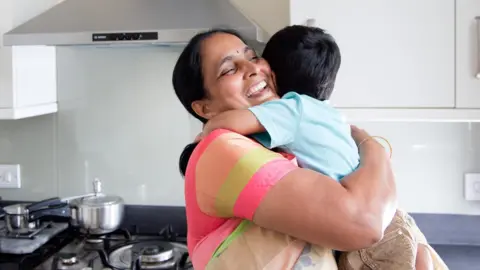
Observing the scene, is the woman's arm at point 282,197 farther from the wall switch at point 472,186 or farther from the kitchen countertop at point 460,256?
the wall switch at point 472,186

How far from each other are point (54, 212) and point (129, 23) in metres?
0.80

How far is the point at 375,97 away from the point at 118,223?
3.18 ft

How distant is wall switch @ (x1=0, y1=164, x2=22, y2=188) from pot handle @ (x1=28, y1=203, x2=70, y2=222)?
21 centimetres

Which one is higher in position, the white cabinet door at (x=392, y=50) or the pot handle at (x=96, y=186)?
the white cabinet door at (x=392, y=50)

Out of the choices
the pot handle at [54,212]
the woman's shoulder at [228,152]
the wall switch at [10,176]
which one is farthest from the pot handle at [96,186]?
the woman's shoulder at [228,152]

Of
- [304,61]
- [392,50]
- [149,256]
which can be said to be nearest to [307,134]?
[304,61]

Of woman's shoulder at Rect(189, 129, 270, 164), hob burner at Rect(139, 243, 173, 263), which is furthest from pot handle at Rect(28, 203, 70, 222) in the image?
woman's shoulder at Rect(189, 129, 270, 164)

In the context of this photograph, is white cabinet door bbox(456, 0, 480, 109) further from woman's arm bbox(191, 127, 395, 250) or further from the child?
woman's arm bbox(191, 127, 395, 250)

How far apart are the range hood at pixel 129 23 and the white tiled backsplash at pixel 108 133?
28 cm

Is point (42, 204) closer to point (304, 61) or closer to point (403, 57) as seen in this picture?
point (304, 61)

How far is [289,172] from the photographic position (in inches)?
32.9

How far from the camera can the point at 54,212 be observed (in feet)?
6.61

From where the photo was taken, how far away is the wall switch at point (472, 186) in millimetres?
1853

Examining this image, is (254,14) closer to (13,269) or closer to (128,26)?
(128,26)
